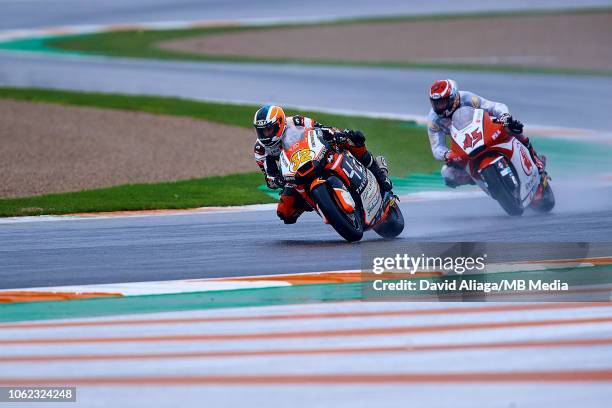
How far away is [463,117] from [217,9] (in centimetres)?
3072

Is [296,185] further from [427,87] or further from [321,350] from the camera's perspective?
[427,87]

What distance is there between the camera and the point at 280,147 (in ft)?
36.4

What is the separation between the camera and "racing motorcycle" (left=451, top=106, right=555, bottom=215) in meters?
12.7

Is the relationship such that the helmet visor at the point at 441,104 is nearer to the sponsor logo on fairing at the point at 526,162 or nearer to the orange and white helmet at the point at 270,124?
the sponsor logo on fairing at the point at 526,162

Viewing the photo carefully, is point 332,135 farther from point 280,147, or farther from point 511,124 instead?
point 511,124

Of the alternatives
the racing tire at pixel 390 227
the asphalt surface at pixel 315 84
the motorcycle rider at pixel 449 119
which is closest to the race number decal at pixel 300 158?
the racing tire at pixel 390 227

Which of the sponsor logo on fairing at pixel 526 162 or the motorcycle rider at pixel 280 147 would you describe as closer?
the motorcycle rider at pixel 280 147

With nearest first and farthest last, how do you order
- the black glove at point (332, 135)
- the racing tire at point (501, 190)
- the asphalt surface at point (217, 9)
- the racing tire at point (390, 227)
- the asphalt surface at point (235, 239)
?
1. the asphalt surface at point (235, 239)
2. the black glove at point (332, 135)
3. the racing tire at point (390, 227)
4. the racing tire at point (501, 190)
5. the asphalt surface at point (217, 9)

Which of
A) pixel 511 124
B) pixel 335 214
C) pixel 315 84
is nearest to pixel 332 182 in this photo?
pixel 335 214

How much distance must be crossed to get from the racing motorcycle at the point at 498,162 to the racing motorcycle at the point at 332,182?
196 centimetres

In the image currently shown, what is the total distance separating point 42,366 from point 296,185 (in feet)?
14.8

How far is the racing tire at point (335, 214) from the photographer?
1053 cm

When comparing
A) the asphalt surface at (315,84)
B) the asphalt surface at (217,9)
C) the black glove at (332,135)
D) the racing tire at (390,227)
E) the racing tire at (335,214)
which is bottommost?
the racing tire at (335,214)

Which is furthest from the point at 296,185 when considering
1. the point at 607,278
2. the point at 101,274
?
the point at 607,278
